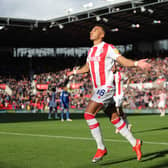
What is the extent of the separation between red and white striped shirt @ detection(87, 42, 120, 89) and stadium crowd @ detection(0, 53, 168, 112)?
25.7 metres

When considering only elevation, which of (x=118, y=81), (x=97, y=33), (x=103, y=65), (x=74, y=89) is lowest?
(x=74, y=89)

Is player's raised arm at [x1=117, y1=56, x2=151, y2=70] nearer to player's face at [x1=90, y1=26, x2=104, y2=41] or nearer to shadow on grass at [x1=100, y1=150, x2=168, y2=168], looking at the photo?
player's face at [x1=90, y1=26, x2=104, y2=41]

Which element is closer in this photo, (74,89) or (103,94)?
(103,94)

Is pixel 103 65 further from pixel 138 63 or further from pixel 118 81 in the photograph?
pixel 118 81

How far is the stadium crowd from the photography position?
3684 centimetres

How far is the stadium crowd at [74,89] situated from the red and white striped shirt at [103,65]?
2567 cm

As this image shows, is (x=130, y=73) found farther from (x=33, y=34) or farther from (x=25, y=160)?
(x=25, y=160)

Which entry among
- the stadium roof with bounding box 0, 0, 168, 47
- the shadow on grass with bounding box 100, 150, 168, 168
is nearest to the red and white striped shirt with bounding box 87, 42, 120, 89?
the shadow on grass with bounding box 100, 150, 168, 168

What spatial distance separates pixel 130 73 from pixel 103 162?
38.3 meters

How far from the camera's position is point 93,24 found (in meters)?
45.0

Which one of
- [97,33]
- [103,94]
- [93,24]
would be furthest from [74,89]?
[103,94]

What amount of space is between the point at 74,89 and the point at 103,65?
39870mm

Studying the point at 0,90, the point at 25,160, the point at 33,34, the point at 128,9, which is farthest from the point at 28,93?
the point at 25,160

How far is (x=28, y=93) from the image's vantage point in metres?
49.6
